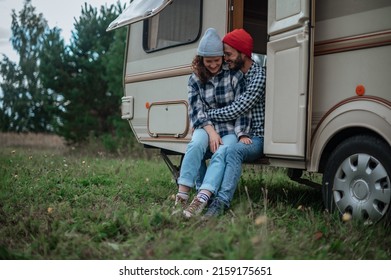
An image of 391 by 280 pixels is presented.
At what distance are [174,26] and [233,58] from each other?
1185 millimetres

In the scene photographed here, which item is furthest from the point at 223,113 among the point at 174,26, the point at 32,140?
the point at 32,140

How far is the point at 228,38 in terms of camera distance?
3.65m

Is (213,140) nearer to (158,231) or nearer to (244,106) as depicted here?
(244,106)

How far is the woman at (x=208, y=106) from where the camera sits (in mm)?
3523

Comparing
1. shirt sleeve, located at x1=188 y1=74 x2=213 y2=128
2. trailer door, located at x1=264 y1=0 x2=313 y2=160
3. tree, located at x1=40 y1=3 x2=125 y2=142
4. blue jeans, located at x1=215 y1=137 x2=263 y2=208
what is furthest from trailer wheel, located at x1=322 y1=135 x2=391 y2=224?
tree, located at x1=40 y1=3 x2=125 y2=142

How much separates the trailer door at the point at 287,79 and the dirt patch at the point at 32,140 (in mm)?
6907

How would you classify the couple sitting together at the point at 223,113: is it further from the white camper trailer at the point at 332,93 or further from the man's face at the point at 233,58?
the white camper trailer at the point at 332,93

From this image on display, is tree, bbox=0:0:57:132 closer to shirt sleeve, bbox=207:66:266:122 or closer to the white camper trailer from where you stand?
shirt sleeve, bbox=207:66:266:122

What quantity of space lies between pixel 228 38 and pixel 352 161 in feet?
4.27

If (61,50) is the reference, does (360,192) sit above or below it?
below

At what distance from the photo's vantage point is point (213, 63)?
3.68 m

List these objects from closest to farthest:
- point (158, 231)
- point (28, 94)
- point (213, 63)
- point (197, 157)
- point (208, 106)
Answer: point (158, 231)
point (197, 157)
point (213, 63)
point (208, 106)
point (28, 94)
